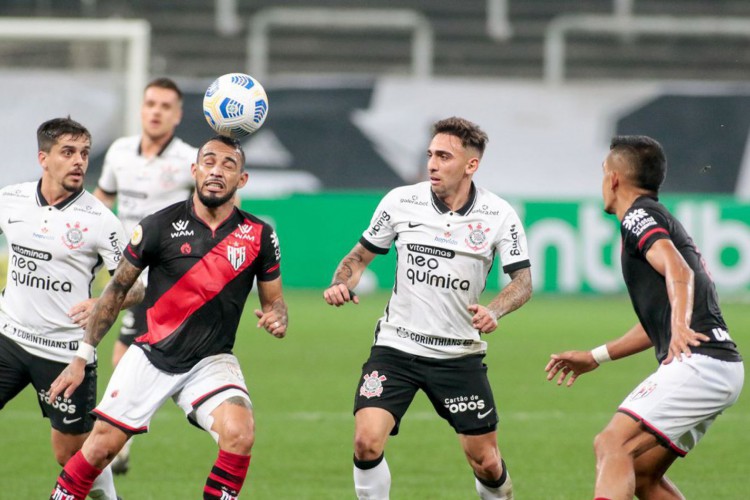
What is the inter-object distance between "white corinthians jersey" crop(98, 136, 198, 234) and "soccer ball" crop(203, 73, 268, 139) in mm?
2438

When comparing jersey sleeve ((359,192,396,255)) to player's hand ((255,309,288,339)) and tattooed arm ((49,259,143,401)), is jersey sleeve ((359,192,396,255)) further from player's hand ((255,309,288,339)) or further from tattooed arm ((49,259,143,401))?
tattooed arm ((49,259,143,401))

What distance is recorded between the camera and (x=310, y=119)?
77.0 feet

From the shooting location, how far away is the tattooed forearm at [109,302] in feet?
22.3

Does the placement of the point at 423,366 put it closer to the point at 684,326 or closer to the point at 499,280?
the point at 684,326

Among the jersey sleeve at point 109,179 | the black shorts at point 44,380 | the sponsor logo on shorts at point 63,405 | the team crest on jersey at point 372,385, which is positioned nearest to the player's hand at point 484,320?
the team crest on jersey at point 372,385

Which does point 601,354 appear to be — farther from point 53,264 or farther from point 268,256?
point 53,264

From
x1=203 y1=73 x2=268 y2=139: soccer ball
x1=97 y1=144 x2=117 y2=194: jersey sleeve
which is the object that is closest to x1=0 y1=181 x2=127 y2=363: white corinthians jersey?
x1=203 y1=73 x2=268 y2=139: soccer ball

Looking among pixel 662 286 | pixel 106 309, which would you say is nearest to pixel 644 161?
pixel 662 286

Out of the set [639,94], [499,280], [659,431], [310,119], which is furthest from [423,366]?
[639,94]

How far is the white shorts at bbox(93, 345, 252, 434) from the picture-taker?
21.8ft

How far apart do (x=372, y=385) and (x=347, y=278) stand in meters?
0.64

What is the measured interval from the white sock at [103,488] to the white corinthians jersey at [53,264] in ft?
2.30

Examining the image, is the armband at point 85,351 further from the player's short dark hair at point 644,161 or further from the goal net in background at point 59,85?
the goal net in background at point 59,85

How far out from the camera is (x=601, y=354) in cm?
688
